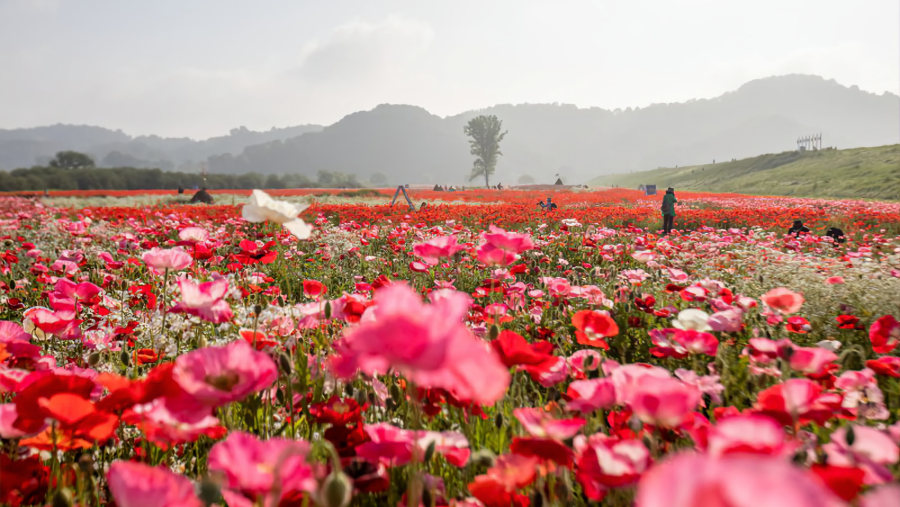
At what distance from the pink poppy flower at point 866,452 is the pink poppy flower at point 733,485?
590 millimetres

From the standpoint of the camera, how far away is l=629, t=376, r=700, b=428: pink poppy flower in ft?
2.68

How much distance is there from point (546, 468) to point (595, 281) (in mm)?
4084

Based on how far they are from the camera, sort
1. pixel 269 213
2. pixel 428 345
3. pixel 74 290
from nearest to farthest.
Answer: pixel 428 345
pixel 269 213
pixel 74 290

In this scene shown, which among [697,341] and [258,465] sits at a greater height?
[258,465]

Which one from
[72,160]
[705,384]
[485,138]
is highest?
[485,138]

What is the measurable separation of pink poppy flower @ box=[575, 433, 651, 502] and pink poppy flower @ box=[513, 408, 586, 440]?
0.05m

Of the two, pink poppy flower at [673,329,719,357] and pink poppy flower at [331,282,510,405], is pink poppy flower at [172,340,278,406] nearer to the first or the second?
→ pink poppy flower at [331,282,510,405]

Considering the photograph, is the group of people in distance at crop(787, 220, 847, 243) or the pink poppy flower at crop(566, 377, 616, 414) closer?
the pink poppy flower at crop(566, 377, 616, 414)

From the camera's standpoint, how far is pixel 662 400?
32.6 inches

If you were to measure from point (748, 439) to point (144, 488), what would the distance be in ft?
2.78

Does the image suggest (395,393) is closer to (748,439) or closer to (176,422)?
(176,422)

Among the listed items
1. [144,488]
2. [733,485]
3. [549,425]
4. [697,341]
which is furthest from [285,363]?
[697,341]

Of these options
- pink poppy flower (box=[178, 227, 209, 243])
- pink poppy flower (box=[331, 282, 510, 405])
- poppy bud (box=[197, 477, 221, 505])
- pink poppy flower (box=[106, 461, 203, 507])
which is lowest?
poppy bud (box=[197, 477, 221, 505])

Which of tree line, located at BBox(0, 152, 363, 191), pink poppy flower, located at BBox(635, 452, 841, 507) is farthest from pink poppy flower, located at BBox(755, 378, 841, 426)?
tree line, located at BBox(0, 152, 363, 191)
